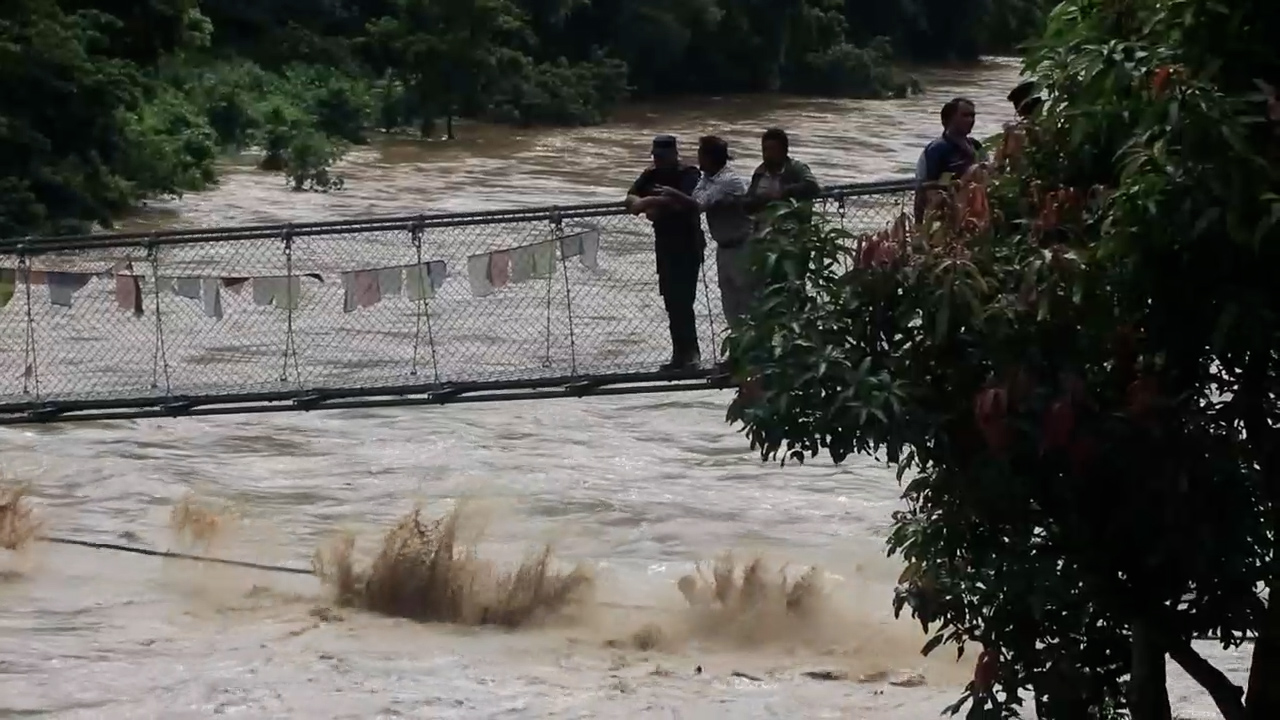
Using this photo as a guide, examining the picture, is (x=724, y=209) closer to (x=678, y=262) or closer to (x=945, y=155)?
(x=678, y=262)

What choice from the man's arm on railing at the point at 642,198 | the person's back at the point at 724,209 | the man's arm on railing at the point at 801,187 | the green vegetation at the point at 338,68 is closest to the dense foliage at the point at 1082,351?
the man's arm on railing at the point at 801,187

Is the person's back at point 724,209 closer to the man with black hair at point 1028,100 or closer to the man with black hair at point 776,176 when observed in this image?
the man with black hair at point 776,176

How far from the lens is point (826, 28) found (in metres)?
48.2

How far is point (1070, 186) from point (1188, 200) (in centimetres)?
65

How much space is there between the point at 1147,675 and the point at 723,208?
10.1 feet

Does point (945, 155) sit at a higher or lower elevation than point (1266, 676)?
higher

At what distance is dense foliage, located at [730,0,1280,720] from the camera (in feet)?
14.1

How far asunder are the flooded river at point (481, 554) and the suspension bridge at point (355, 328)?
902mm

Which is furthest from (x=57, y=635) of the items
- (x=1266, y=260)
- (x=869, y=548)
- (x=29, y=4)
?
(x=29, y=4)

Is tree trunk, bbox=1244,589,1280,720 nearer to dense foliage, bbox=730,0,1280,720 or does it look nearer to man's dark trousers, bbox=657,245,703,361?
dense foliage, bbox=730,0,1280,720

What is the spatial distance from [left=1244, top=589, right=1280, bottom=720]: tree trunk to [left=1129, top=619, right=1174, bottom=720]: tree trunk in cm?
22

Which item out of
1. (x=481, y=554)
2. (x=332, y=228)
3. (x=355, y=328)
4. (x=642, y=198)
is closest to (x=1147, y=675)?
(x=642, y=198)

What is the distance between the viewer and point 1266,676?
5184 mm

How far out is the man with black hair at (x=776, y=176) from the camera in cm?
744
